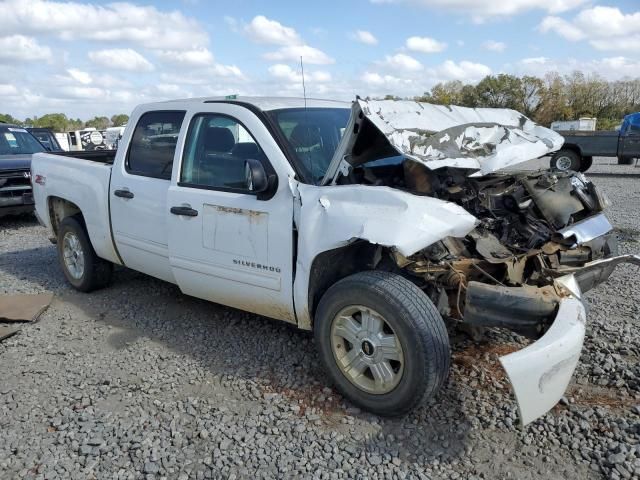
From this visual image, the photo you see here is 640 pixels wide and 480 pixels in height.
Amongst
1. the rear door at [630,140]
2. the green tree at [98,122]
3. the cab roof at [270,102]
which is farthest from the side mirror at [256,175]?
the green tree at [98,122]

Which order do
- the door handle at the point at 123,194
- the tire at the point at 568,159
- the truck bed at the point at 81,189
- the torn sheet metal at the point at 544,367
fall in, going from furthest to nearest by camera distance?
the tire at the point at 568,159 < the truck bed at the point at 81,189 < the door handle at the point at 123,194 < the torn sheet metal at the point at 544,367

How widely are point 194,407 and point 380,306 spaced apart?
1328mm

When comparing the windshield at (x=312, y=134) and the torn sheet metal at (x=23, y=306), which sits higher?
the windshield at (x=312, y=134)

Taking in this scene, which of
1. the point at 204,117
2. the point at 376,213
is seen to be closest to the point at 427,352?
the point at 376,213

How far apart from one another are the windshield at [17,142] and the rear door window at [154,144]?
→ 22.9ft

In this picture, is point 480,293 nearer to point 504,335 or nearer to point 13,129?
point 504,335

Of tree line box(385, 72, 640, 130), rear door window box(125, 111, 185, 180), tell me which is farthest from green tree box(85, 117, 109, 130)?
rear door window box(125, 111, 185, 180)

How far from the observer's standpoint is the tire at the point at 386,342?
291 cm

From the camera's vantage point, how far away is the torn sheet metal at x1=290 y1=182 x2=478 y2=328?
2.93 m

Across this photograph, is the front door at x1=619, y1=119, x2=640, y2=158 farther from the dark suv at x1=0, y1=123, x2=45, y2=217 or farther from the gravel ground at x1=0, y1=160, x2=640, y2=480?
the dark suv at x1=0, y1=123, x2=45, y2=217

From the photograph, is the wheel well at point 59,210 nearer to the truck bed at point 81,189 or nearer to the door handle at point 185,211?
the truck bed at point 81,189

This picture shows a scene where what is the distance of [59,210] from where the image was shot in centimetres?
598

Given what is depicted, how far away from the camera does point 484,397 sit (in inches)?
130

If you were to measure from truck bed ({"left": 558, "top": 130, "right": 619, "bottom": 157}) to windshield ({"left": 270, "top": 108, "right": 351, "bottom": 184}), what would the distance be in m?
13.8
